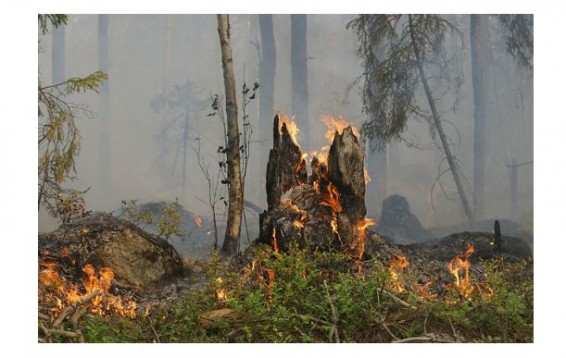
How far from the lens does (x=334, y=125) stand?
8.01 m

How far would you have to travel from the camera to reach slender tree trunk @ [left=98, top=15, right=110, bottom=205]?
25.2ft

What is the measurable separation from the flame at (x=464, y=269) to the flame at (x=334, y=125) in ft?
→ 7.00

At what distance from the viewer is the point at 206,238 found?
8.13 meters

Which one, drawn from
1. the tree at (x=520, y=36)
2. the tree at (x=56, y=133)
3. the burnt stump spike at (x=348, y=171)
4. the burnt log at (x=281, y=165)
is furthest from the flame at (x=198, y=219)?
the tree at (x=520, y=36)

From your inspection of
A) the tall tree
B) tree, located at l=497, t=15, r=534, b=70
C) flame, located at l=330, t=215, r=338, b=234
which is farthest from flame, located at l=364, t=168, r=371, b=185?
tree, located at l=497, t=15, r=534, b=70

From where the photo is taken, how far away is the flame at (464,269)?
725 centimetres

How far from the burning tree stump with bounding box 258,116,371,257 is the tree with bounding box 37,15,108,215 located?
2.59 m

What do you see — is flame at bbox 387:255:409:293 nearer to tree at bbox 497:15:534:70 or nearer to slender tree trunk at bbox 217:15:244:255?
slender tree trunk at bbox 217:15:244:255

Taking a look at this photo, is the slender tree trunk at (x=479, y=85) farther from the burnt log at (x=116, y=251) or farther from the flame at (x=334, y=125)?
the burnt log at (x=116, y=251)

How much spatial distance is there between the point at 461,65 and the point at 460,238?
7.84 feet

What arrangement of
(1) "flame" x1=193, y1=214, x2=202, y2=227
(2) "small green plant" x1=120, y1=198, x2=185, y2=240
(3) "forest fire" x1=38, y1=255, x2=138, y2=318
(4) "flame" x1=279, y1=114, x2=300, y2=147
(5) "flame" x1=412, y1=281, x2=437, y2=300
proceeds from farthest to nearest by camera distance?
(1) "flame" x1=193, y1=214, x2=202, y2=227 → (4) "flame" x1=279, y1=114, x2=300, y2=147 → (2) "small green plant" x1=120, y1=198, x2=185, y2=240 → (5) "flame" x1=412, y1=281, x2=437, y2=300 → (3) "forest fire" x1=38, y1=255, x2=138, y2=318

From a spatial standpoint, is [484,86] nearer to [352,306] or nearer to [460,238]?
[460,238]

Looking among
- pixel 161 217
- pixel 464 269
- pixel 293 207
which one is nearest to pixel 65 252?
pixel 161 217

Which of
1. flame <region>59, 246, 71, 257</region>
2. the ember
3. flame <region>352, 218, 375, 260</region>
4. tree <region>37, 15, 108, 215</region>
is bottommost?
flame <region>59, 246, 71, 257</region>
